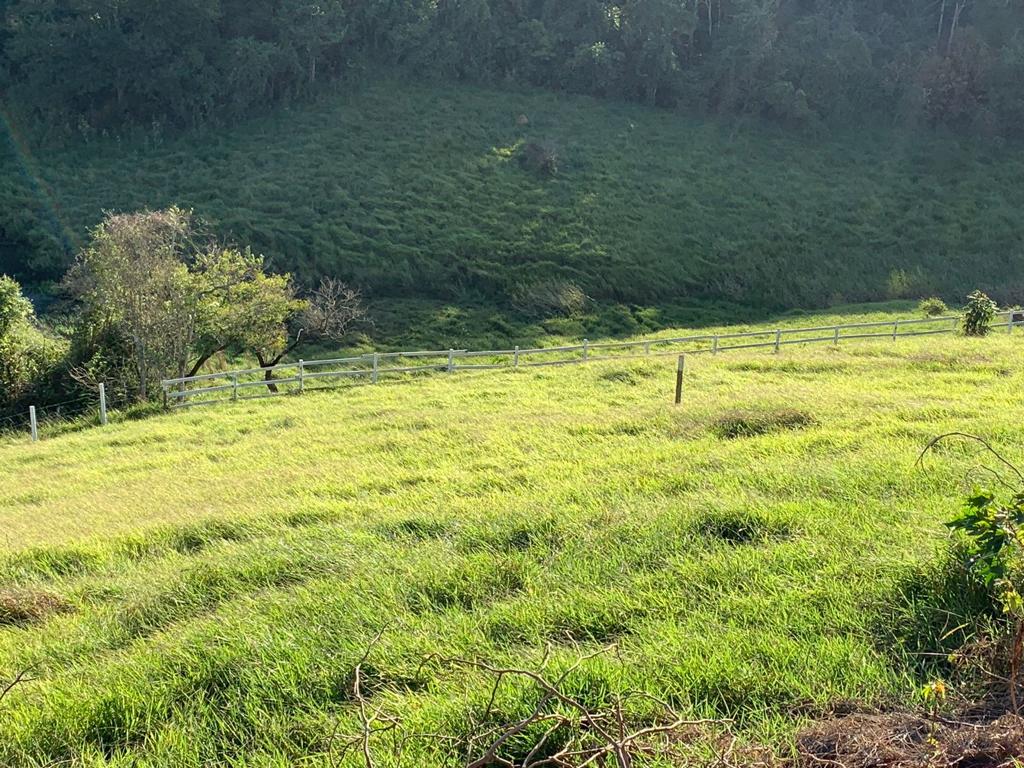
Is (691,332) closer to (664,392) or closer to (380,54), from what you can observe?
(664,392)

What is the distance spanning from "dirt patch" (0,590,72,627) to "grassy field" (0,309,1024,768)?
2cm

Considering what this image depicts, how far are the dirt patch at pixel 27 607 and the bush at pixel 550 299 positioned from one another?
103 feet

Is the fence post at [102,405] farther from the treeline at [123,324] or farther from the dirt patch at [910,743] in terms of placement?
the dirt patch at [910,743]

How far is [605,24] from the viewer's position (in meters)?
59.8

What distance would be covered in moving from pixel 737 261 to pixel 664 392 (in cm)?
2847

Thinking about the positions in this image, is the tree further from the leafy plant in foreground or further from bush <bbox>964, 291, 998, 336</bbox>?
the leafy plant in foreground

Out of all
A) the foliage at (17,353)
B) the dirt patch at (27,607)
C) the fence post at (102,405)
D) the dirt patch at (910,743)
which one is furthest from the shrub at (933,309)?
the dirt patch at (27,607)

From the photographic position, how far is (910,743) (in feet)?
10.4

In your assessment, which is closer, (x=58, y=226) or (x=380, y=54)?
(x=58, y=226)

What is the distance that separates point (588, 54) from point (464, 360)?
39016 millimetres

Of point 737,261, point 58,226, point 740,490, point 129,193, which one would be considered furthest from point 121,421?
point 737,261

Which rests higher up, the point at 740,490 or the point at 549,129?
the point at 549,129

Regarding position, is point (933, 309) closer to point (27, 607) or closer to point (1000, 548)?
point (1000, 548)

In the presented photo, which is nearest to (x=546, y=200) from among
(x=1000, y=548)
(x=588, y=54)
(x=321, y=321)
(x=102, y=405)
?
(x=588, y=54)
